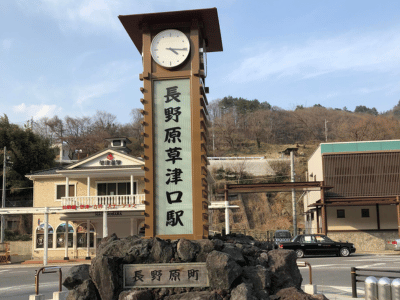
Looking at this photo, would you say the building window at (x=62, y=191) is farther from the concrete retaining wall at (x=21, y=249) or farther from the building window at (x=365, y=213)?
the building window at (x=365, y=213)

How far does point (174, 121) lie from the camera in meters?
9.93

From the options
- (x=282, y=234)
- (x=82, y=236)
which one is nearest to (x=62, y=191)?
(x=82, y=236)

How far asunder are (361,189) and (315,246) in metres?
11.8

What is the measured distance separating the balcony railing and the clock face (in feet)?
65.5

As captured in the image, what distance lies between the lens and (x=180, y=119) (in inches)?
391

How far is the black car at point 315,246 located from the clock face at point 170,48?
1754 cm

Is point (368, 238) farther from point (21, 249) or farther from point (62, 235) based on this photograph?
point (21, 249)

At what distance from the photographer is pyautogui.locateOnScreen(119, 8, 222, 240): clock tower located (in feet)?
31.4

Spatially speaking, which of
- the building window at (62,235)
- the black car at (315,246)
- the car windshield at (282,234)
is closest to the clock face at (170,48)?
the black car at (315,246)

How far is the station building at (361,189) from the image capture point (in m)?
34.6

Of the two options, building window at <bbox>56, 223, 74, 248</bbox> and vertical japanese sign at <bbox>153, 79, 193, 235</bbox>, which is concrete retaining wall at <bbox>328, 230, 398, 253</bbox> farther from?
vertical japanese sign at <bbox>153, 79, 193, 235</bbox>

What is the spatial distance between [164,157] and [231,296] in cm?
342

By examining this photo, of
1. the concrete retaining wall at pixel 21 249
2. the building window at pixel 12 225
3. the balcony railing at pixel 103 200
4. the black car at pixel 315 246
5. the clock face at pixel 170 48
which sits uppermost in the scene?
the clock face at pixel 170 48

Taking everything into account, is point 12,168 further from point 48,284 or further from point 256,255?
point 256,255
